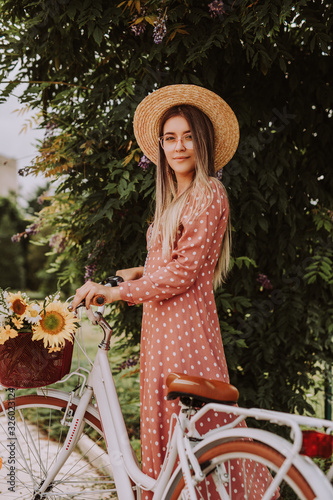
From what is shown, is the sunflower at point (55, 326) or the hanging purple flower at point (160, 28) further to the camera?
the hanging purple flower at point (160, 28)

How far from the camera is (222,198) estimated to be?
2.00 meters

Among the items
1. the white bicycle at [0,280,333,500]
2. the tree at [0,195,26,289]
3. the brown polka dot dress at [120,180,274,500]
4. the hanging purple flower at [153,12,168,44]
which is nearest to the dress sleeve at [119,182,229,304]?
the brown polka dot dress at [120,180,274,500]

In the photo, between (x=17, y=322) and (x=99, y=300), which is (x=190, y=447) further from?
(x=17, y=322)

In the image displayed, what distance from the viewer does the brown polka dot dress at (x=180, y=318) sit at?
75.0 inches

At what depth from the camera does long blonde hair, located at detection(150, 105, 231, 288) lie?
2.00 m

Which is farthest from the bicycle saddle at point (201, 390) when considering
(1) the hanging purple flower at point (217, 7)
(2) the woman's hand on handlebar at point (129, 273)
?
(1) the hanging purple flower at point (217, 7)

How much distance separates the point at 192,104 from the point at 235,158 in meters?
0.78

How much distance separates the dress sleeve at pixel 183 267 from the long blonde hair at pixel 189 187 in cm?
5

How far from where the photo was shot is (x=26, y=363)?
1.99 metres

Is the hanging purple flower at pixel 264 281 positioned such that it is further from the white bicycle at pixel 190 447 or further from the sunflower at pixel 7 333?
the sunflower at pixel 7 333

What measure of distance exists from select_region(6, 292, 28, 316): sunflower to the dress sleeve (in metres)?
0.38

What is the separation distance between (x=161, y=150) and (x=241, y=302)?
113cm

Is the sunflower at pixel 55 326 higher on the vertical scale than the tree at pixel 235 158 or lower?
lower

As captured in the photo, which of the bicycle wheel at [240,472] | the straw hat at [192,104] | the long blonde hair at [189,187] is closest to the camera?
the bicycle wheel at [240,472]
